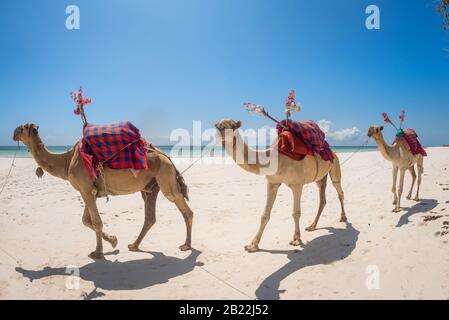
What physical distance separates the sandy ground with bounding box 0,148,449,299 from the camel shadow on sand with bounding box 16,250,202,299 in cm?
1

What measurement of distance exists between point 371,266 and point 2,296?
4.88 m

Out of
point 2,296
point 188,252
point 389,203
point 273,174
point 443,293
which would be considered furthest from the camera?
point 389,203

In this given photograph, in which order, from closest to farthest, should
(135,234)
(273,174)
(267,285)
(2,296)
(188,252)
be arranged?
1. (2,296)
2. (267,285)
3. (273,174)
4. (188,252)
5. (135,234)

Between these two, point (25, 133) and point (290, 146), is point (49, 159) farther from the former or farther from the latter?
point (290, 146)

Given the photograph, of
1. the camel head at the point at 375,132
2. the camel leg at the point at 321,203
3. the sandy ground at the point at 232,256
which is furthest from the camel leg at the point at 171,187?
the camel head at the point at 375,132

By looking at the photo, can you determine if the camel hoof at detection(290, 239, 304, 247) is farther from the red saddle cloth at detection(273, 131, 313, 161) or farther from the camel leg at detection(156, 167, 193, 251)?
the camel leg at detection(156, 167, 193, 251)

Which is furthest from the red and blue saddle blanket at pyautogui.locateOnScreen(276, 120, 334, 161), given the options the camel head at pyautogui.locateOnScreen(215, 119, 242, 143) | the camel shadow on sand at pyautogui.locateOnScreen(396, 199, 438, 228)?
the camel shadow on sand at pyautogui.locateOnScreen(396, 199, 438, 228)

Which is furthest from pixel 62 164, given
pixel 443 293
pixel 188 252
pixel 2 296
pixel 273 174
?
pixel 443 293

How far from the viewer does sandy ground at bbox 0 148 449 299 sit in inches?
154

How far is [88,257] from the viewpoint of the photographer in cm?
527

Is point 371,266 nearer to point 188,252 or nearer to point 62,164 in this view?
point 188,252

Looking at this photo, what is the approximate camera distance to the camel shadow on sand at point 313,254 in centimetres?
405

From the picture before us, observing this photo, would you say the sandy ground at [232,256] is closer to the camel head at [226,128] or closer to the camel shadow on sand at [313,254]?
the camel shadow on sand at [313,254]

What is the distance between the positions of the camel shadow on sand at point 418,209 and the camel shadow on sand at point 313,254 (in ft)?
3.28
